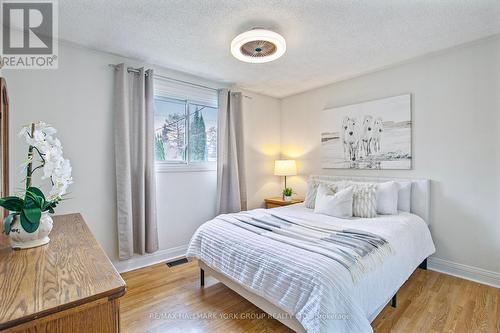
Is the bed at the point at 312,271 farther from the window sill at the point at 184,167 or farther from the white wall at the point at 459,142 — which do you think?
the window sill at the point at 184,167

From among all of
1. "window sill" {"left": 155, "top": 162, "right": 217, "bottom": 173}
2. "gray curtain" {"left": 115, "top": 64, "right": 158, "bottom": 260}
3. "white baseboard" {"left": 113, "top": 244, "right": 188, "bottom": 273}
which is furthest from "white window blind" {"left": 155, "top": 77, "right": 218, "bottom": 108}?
"white baseboard" {"left": 113, "top": 244, "right": 188, "bottom": 273}

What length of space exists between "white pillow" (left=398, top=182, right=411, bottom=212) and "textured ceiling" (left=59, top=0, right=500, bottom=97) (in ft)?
4.75

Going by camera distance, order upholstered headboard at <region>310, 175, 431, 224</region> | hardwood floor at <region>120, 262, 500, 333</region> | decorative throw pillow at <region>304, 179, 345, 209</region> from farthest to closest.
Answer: decorative throw pillow at <region>304, 179, 345, 209</region>
upholstered headboard at <region>310, 175, 431, 224</region>
hardwood floor at <region>120, 262, 500, 333</region>

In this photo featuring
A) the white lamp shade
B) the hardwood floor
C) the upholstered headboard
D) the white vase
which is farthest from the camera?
the white lamp shade

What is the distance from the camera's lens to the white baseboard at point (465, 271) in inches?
94.7

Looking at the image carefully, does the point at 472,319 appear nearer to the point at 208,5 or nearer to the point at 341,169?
the point at 341,169

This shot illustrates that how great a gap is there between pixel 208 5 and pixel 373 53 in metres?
1.84

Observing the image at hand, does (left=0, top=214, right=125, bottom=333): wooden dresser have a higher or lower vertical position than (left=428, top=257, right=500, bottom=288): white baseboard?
higher

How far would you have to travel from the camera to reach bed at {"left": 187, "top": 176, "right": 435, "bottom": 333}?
1384 millimetres

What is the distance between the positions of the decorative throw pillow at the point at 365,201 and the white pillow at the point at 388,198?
86mm

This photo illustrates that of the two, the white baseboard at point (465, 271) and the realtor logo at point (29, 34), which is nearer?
the realtor logo at point (29, 34)

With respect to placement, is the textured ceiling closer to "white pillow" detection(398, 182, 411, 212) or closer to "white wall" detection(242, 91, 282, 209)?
"white wall" detection(242, 91, 282, 209)

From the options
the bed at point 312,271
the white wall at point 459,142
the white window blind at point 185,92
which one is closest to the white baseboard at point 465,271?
the white wall at point 459,142

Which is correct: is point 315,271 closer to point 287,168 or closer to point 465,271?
point 465,271
